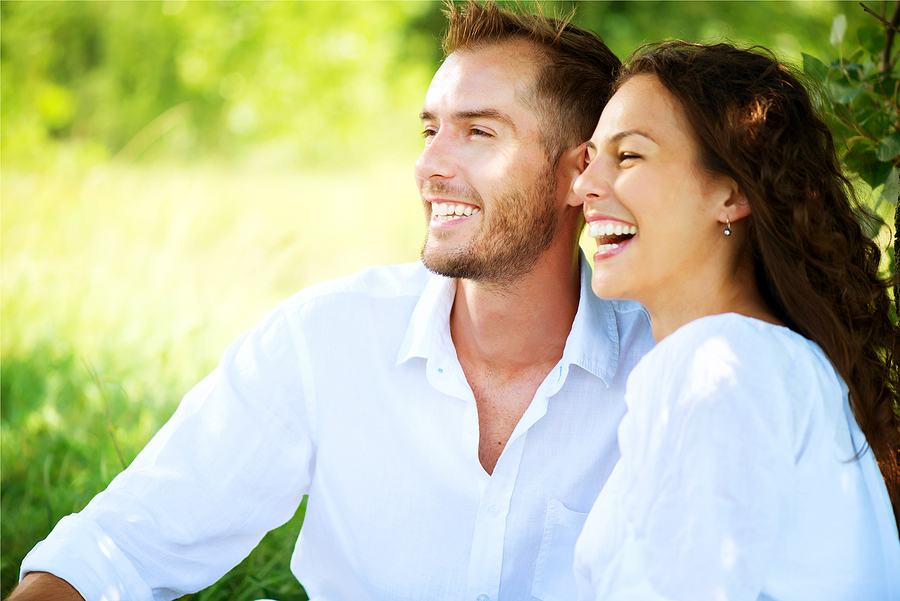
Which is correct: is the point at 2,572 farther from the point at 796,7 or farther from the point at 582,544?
the point at 796,7

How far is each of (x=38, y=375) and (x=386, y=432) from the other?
3.05 m

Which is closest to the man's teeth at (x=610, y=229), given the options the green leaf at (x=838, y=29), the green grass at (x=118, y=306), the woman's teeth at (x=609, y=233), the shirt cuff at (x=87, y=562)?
the woman's teeth at (x=609, y=233)

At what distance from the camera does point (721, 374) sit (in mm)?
1323

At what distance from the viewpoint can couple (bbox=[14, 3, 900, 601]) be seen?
1.36 metres

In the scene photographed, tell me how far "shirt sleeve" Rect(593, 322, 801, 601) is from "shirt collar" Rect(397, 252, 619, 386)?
740 mm

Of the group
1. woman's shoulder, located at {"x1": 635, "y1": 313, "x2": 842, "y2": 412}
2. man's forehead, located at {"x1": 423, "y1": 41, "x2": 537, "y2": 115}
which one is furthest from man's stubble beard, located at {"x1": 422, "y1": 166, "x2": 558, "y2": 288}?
woman's shoulder, located at {"x1": 635, "y1": 313, "x2": 842, "y2": 412}

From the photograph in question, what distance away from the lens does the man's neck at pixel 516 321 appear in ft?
7.72

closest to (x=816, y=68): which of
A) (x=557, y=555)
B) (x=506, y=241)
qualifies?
(x=506, y=241)

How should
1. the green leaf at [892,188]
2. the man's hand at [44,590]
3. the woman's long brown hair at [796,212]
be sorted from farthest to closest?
the green leaf at [892,188], the man's hand at [44,590], the woman's long brown hair at [796,212]

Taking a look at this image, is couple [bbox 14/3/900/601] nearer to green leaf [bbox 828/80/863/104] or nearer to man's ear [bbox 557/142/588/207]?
man's ear [bbox 557/142/588/207]

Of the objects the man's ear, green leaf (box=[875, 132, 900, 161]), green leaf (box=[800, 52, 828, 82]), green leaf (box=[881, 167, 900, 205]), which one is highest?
green leaf (box=[800, 52, 828, 82])

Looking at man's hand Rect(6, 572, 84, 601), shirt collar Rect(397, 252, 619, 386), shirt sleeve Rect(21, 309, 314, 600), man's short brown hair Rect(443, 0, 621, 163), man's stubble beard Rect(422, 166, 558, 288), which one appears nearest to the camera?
man's hand Rect(6, 572, 84, 601)

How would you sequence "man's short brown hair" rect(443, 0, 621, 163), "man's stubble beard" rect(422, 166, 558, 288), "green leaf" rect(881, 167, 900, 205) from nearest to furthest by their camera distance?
"green leaf" rect(881, 167, 900, 205) → "man's stubble beard" rect(422, 166, 558, 288) → "man's short brown hair" rect(443, 0, 621, 163)

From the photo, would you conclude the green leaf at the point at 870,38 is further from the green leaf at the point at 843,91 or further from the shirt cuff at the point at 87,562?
the shirt cuff at the point at 87,562
